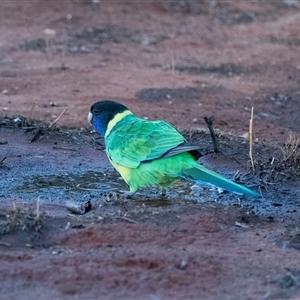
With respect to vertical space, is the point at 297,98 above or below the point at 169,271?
below

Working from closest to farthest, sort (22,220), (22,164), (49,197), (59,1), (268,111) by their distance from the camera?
1. (22,220)
2. (49,197)
3. (22,164)
4. (268,111)
5. (59,1)

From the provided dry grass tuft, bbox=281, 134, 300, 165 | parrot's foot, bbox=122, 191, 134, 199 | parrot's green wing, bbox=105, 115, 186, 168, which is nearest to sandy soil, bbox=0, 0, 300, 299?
dry grass tuft, bbox=281, 134, 300, 165

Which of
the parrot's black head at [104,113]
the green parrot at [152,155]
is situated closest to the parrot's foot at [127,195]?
the green parrot at [152,155]

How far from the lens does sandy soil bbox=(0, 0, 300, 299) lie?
437 centimetres

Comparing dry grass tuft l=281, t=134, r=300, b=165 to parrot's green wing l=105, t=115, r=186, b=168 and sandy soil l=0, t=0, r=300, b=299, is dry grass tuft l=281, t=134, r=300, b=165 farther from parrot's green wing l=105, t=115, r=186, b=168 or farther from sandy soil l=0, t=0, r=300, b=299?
parrot's green wing l=105, t=115, r=186, b=168

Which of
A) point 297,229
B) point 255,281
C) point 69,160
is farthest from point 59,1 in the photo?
point 255,281

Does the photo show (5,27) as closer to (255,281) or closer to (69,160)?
(69,160)

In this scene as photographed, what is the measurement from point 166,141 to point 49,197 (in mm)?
1106

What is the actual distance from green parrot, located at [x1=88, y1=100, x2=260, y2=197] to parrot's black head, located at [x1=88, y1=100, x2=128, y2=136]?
0.27 meters

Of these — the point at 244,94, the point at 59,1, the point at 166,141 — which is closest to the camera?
the point at 166,141

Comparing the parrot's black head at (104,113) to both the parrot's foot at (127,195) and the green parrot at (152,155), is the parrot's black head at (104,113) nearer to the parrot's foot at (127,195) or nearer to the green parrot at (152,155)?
the green parrot at (152,155)

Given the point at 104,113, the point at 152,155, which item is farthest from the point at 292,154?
the point at 104,113

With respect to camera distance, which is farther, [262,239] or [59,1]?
[59,1]

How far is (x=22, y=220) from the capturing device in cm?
490
